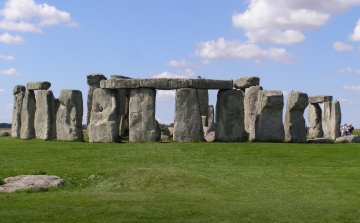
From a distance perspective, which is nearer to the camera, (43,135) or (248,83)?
(43,135)

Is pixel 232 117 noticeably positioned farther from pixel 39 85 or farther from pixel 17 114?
pixel 17 114

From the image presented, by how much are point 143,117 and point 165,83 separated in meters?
1.81

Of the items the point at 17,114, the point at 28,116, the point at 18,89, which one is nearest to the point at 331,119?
the point at 28,116

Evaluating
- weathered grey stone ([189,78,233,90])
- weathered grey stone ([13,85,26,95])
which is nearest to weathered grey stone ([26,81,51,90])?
weathered grey stone ([13,85,26,95])

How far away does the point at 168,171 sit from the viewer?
16.5 metres

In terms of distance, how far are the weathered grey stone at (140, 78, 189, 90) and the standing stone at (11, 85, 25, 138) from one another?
8170 mm

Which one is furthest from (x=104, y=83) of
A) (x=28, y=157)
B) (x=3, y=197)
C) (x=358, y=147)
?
(x=3, y=197)

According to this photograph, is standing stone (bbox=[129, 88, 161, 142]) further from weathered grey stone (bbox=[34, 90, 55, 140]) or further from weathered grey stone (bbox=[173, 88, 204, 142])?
weathered grey stone (bbox=[34, 90, 55, 140])

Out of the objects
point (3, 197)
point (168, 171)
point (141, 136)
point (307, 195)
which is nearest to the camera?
point (3, 197)

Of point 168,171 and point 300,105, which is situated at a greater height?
point 300,105

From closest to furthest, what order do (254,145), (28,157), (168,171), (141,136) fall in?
(168,171), (28,157), (254,145), (141,136)

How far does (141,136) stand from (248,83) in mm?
7330

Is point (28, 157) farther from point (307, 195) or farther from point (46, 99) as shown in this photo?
point (307, 195)

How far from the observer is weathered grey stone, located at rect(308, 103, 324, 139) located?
1337 inches
